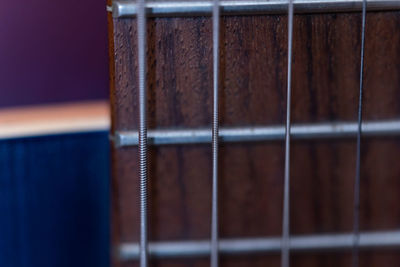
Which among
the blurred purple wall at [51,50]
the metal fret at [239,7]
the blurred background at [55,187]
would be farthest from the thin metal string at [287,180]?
the blurred purple wall at [51,50]

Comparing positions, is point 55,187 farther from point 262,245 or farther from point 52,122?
point 262,245

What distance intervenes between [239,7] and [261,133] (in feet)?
0.37

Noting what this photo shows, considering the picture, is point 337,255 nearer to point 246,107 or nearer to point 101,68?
point 246,107

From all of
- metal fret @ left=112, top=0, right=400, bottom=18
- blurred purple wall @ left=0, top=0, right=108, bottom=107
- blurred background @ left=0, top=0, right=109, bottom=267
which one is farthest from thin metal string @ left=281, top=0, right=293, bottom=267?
blurred purple wall @ left=0, top=0, right=108, bottom=107

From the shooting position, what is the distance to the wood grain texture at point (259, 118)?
1.49 ft

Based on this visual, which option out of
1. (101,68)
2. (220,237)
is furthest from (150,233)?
(101,68)

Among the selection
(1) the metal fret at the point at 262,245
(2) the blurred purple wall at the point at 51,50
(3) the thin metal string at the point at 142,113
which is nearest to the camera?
(3) the thin metal string at the point at 142,113

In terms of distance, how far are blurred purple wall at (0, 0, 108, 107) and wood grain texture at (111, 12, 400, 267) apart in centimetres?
57

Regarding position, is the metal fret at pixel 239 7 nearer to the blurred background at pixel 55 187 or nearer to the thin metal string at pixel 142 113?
the thin metal string at pixel 142 113

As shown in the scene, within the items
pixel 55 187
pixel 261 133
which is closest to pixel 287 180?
pixel 261 133

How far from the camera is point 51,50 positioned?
1.01 meters

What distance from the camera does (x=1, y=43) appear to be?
971mm

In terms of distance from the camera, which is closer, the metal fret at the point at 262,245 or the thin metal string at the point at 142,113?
the thin metal string at the point at 142,113

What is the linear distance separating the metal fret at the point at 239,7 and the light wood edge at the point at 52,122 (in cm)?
21
